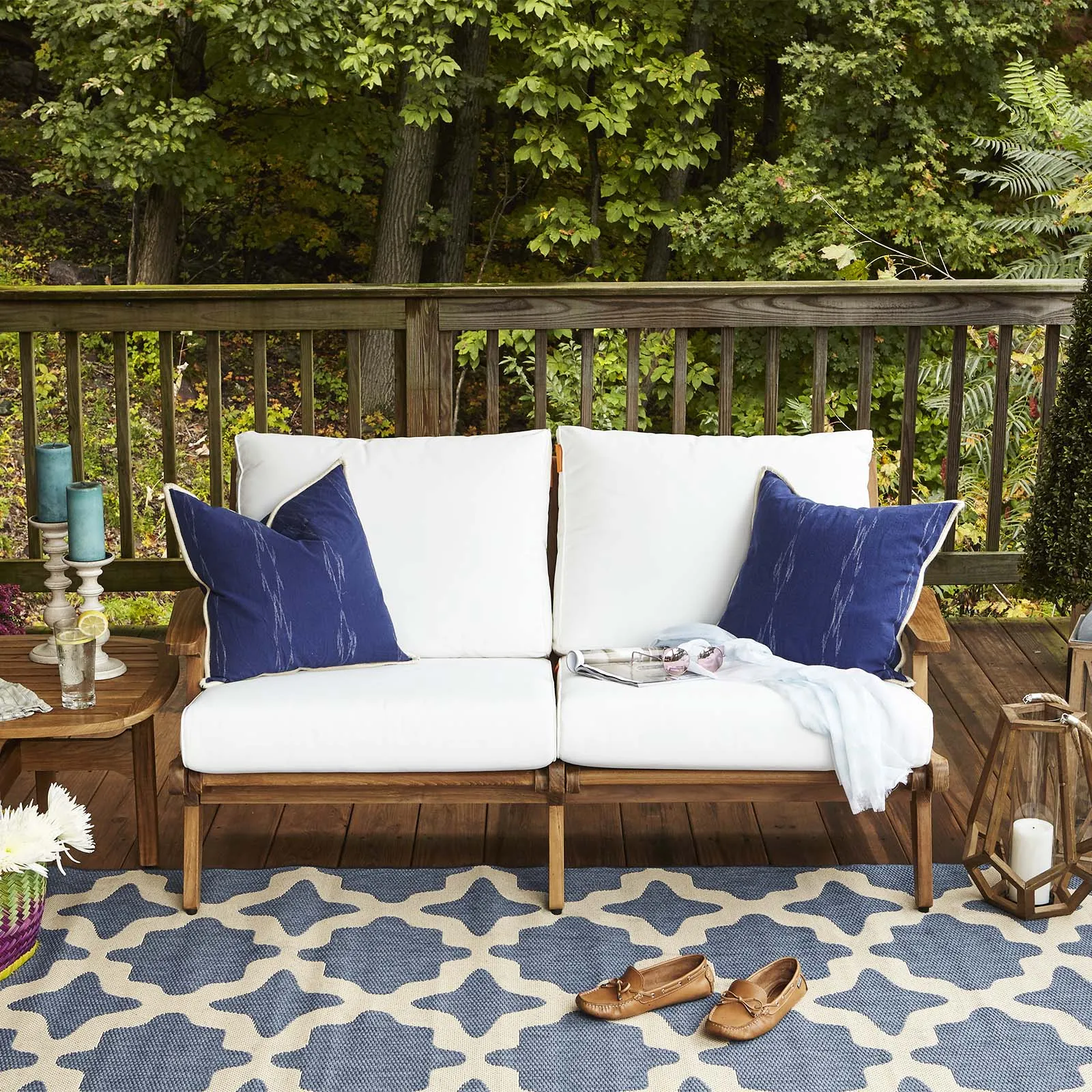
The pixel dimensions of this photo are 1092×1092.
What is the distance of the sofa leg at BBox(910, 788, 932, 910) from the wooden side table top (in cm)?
148

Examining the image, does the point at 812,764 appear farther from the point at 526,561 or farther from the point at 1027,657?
the point at 1027,657

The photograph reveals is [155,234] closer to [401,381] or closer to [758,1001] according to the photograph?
[401,381]

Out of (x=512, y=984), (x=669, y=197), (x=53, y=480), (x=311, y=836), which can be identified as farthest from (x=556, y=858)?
(x=669, y=197)

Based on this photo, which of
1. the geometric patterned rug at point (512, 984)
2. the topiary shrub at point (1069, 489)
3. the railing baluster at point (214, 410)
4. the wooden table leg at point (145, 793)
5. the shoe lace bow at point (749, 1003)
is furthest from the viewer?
the railing baluster at point (214, 410)

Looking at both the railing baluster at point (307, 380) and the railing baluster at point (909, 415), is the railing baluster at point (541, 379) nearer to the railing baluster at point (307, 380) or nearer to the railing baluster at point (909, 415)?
the railing baluster at point (307, 380)

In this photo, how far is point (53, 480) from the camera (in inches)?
104

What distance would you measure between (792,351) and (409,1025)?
6.05 m

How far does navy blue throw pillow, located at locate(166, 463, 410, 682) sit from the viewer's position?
2.48m

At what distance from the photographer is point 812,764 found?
233 cm

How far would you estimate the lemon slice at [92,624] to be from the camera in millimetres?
2391

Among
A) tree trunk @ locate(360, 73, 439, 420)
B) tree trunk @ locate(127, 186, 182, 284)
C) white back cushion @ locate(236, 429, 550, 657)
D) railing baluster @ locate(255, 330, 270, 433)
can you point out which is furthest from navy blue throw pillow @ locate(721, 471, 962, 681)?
tree trunk @ locate(127, 186, 182, 284)

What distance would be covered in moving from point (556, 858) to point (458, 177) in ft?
21.7

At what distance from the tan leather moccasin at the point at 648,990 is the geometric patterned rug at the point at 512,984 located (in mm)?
20

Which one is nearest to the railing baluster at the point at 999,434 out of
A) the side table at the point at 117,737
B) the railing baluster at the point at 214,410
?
the railing baluster at the point at 214,410
